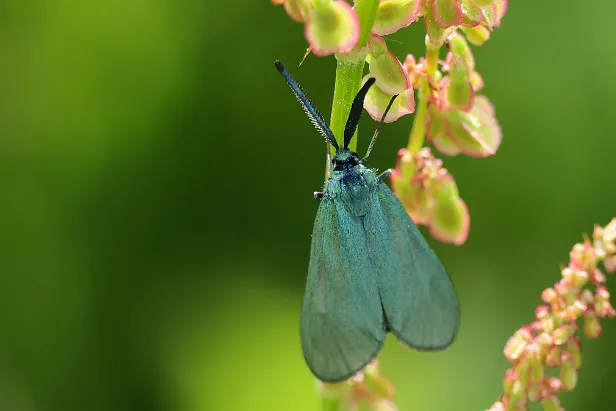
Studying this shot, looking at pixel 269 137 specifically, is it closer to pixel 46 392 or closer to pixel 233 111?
pixel 233 111

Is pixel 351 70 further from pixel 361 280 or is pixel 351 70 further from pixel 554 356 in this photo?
pixel 554 356

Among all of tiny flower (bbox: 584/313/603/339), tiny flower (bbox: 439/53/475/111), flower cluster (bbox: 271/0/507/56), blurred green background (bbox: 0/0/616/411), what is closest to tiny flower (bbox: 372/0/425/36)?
flower cluster (bbox: 271/0/507/56)

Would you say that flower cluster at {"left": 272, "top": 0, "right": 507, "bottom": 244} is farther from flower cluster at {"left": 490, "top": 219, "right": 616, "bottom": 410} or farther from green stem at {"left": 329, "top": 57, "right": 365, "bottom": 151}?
flower cluster at {"left": 490, "top": 219, "right": 616, "bottom": 410}

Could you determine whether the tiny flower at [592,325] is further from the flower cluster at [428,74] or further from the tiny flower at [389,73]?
the tiny flower at [389,73]

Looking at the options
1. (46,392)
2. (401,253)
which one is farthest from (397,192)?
(46,392)

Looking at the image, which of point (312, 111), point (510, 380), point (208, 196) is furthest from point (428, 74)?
point (208, 196)

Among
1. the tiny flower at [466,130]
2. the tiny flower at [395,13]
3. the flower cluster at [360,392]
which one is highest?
the tiny flower at [395,13]

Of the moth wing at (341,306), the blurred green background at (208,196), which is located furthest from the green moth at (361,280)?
the blurred green background at (208,196)

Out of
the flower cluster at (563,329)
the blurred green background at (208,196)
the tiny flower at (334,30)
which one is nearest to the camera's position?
the tiny flower at (334,30)
